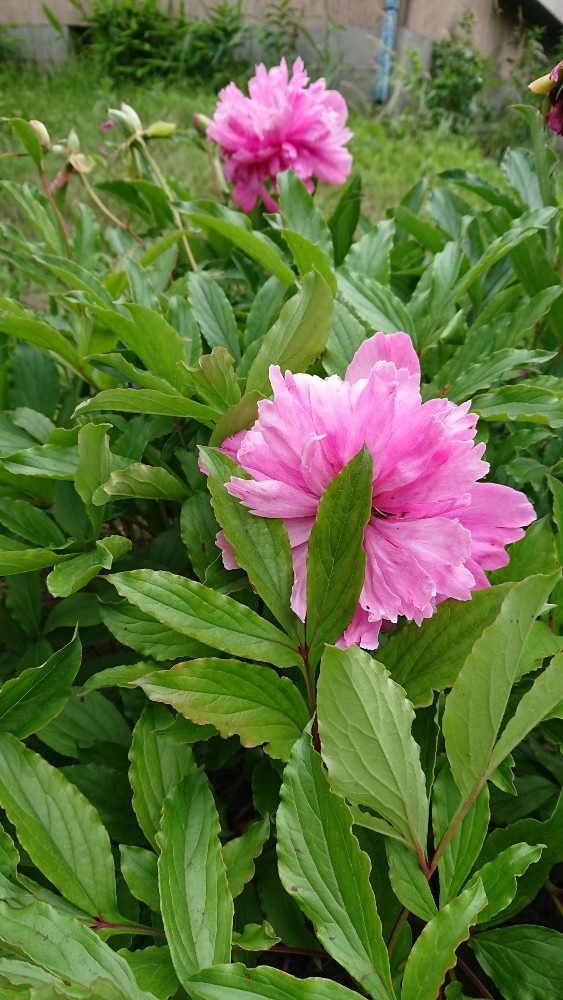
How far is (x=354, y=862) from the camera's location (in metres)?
0.34

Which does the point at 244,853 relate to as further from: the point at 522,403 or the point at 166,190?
the point at 166,190

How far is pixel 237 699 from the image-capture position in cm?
40

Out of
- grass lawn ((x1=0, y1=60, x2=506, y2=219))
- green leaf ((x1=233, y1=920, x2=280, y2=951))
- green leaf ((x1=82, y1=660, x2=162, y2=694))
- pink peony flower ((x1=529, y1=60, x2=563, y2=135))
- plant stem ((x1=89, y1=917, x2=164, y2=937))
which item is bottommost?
grass lawn ((x1=0, y1=60, x2=506, y2=219))

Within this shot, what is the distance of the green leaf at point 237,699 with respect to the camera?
385 mm

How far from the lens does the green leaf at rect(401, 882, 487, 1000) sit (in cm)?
32

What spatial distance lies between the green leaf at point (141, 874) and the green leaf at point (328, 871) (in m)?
0.12

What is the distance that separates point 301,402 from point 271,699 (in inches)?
6.4

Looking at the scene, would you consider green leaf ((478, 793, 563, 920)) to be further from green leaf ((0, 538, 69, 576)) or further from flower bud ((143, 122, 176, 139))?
flower bud ((143, 122, 176, 139))

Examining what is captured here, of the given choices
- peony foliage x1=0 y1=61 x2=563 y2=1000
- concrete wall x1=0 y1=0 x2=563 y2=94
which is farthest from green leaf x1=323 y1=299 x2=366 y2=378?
concrete wall x1=0 y1=0 x2=563 y2=94

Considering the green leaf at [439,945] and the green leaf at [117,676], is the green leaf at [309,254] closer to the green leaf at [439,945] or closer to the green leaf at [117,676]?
the green leaf at [117,676]

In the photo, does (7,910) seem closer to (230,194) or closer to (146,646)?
(146,646)

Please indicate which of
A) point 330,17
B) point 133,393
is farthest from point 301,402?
point 330,17

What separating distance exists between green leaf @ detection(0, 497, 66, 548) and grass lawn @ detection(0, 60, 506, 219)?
84.8 inches

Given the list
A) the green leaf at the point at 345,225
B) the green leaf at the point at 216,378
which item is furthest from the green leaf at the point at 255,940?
the green leaf at the point at 345,225
